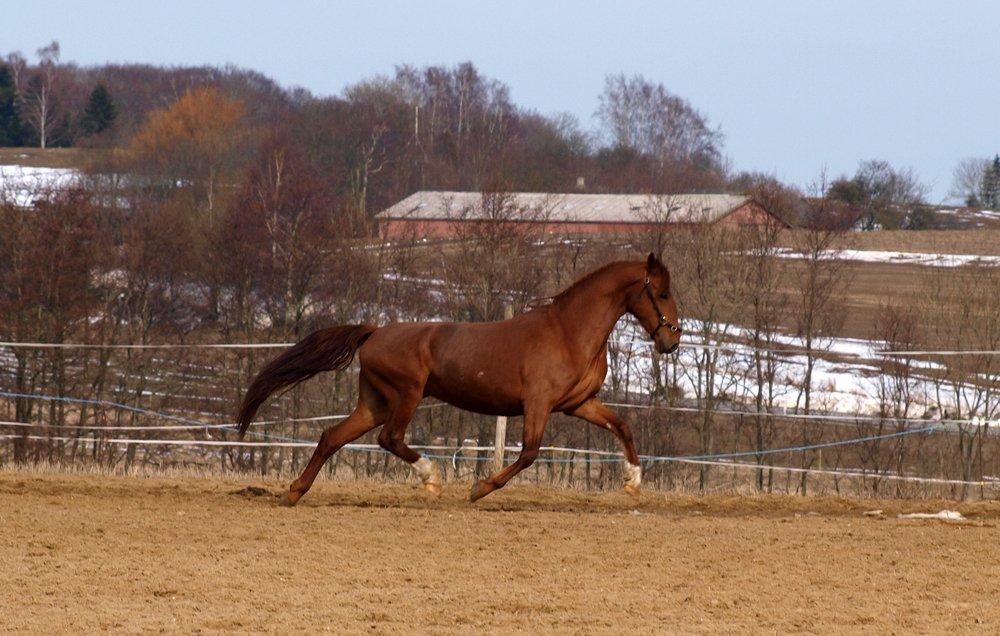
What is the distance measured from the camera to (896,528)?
28.4ft

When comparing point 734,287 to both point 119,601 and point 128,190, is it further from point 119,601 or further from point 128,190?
point 128,190

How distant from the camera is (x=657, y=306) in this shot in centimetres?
938

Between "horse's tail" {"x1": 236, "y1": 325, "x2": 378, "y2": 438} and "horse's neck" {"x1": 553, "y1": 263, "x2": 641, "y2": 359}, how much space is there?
1.48 meters

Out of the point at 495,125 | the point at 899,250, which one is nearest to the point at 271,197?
the point at 899,250

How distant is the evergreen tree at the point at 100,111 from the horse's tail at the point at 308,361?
75828mm

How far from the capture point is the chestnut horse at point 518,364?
916 cm

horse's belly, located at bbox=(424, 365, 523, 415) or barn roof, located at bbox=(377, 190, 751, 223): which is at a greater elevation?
barn roof, located at bbox=(377, 190, 751, 223)

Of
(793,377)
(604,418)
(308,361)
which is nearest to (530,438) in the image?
(604,418)

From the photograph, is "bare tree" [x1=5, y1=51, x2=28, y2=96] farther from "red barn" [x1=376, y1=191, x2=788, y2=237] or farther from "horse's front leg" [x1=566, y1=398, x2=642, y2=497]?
"horse's front leg" [x1=566, y1=398, x2=642, y2=497]

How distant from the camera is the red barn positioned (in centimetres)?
3484

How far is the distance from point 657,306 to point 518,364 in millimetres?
1057

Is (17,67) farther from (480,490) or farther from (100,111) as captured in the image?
(480,490)

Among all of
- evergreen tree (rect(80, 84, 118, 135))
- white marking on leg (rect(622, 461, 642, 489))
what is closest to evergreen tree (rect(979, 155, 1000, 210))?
evergreen tree (rect(80, 84, 118, 135))

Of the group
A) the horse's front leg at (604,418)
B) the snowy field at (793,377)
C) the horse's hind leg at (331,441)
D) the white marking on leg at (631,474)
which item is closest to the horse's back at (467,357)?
the horse's hind leg at (331,441)
